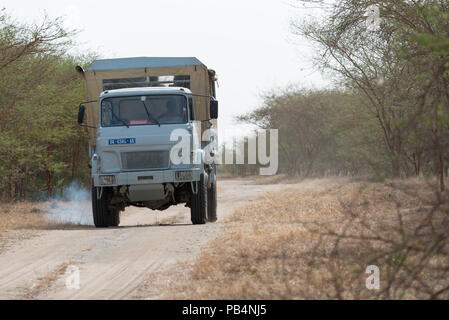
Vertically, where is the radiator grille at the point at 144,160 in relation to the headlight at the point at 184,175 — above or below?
above

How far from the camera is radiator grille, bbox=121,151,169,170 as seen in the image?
41.6 ft

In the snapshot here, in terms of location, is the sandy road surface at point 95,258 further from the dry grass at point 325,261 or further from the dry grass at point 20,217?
the dry grass at point 20,217

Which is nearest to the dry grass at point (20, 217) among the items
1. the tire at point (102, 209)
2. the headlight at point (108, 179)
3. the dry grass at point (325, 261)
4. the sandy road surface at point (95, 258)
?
the tire at point (102, 209)

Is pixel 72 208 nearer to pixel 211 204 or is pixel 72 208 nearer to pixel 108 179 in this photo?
pixel 211 204

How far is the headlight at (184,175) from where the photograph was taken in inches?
496

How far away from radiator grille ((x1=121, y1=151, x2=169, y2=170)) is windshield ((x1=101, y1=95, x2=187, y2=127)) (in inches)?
22.0

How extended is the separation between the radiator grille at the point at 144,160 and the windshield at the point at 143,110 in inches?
22.0

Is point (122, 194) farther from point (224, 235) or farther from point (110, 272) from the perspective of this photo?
point (110, 272)

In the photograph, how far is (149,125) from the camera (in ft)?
41.9

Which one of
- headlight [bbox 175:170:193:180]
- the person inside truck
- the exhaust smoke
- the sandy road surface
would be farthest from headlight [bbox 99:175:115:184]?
the exhaust smoke

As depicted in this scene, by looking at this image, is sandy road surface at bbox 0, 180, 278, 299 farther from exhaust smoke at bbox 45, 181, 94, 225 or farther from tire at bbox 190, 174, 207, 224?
exhaust smoke at bbox 45, 181, 94, 225
